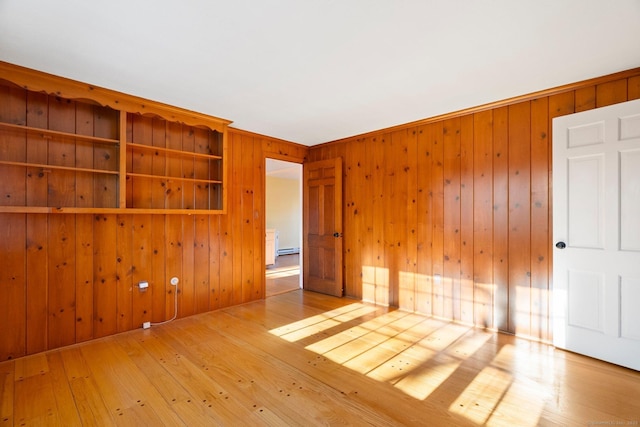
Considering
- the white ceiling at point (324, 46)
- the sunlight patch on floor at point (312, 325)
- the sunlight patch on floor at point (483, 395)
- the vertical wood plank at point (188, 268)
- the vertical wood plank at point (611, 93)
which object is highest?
the white ceiling at point (324, 46)

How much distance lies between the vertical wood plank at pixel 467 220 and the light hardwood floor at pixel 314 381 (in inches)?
11.8

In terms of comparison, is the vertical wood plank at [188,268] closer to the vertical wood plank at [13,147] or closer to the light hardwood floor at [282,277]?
the light hardwood floor at [282,277]

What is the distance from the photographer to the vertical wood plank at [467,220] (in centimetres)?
337

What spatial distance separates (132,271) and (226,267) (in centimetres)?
112

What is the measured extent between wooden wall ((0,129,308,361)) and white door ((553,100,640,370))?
3.57 m

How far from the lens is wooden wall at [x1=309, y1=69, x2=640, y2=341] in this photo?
290 cm

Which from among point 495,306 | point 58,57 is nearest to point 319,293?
point 495,306

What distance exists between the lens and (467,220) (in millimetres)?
3398

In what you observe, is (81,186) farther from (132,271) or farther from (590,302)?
(590,302)

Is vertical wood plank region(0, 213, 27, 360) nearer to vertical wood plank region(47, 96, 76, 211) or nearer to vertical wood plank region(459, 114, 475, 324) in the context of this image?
vertical wood plank region(47, 96, 76, 211)

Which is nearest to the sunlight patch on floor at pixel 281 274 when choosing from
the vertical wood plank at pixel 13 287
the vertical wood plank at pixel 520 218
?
the vertical wood plank at pixel 13 287

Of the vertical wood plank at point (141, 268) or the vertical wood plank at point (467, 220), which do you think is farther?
the vertical wood plank at point (467, 220)

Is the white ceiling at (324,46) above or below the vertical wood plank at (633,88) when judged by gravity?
above

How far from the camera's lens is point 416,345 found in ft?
9.37
